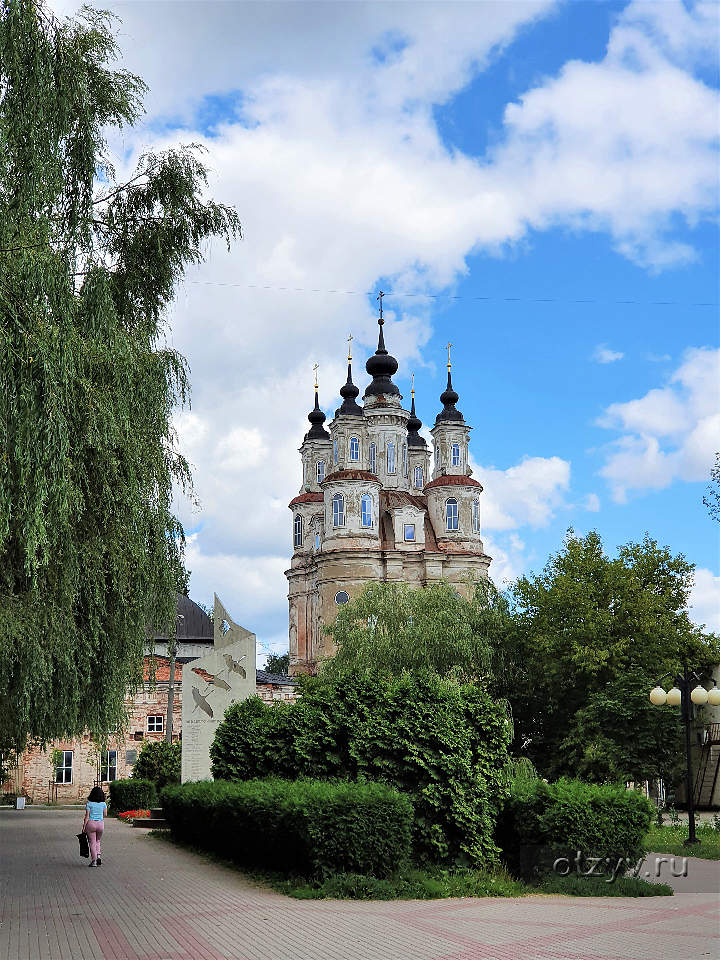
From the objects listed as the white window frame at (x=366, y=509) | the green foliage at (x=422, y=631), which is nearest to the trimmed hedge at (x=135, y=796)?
the green foliage at (x=422, y=631)

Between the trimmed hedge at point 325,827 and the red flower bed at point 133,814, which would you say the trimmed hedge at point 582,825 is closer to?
the trimmed hedge at point 325,827

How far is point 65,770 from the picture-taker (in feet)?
165

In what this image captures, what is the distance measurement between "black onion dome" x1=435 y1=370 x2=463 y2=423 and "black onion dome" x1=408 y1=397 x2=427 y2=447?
24.4 feet

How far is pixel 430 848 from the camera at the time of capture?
16.4 meters

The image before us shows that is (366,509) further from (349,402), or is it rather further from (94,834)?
(94,834)

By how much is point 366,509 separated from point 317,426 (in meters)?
15.9

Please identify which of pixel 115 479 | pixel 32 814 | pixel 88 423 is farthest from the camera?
pixel 32 814

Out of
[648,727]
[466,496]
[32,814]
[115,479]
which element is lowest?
[32,814]

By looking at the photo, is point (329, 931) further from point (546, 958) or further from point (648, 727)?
point (648, 727)

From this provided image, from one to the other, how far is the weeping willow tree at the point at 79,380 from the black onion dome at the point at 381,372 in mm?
68404

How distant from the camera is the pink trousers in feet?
63.7

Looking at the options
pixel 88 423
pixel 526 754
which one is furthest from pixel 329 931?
pixel 526 754

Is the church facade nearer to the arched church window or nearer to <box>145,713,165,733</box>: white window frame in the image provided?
the arched church window

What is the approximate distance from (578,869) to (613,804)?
107 centimetres
